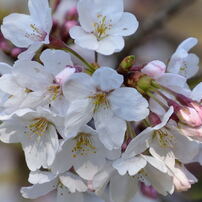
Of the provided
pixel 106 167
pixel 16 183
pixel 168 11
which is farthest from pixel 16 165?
pixel 106 167

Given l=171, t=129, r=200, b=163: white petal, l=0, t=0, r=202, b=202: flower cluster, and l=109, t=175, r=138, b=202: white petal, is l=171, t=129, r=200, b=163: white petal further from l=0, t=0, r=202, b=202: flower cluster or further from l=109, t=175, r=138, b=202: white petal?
l=109, t=175, r=138, b=202: white petal

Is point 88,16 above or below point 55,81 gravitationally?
above

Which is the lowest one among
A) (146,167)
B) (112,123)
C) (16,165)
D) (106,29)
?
(16,165)

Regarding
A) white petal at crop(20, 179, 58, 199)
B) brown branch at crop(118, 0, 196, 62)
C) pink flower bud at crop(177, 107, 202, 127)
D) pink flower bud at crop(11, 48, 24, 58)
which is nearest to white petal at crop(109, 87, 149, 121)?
pink flower bud at crop(177, 107, 202, 127)

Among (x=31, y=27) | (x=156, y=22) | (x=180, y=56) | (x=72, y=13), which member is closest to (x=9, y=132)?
(x=31, y=27)

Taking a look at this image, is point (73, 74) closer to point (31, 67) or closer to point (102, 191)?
point (31, 67)

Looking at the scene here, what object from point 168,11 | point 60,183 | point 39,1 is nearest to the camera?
point 39,1

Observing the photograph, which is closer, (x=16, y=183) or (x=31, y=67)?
(x=31, y=67)

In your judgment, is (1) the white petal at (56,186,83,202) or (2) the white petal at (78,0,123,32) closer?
(2) the white petal at (78,0,123,32)
